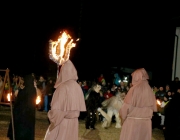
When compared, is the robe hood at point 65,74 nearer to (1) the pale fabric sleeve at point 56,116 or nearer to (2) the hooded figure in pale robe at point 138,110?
(1) the pale fabric sleeve at point 56,116

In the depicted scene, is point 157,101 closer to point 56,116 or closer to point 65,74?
point 65,74

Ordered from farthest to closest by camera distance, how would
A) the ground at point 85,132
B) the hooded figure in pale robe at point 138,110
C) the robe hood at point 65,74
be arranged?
the ground at point 85,132, the hooded figure in pale robe at point 138,110, the robe hood at point 65,74

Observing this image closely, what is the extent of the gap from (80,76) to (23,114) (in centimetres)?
2587

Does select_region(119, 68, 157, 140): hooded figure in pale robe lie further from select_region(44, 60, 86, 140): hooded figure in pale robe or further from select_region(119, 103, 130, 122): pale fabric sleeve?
select_region(44, 60, 86, 140): hooded figure in pale robe

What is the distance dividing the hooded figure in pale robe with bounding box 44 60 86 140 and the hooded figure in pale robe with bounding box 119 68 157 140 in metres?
1.85

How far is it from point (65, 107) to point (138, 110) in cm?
234

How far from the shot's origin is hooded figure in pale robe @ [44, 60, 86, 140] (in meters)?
6.27

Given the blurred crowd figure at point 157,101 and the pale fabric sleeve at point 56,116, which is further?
the blurred crowd figure at point 157,101

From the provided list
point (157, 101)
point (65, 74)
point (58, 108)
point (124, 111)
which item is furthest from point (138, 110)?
point (157, 101)

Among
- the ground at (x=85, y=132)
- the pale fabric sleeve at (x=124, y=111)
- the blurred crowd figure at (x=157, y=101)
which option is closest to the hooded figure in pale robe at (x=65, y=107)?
the blurred crowd figure at (x=157, y=101)

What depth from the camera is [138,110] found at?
319 inches

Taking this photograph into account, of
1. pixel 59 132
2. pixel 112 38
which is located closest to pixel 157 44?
pixel 112 38

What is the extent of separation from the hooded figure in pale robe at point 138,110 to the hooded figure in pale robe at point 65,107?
1.85m

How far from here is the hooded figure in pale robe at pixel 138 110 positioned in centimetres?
806
